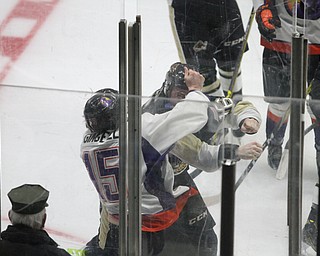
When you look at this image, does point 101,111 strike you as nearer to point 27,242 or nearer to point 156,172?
point 156,172

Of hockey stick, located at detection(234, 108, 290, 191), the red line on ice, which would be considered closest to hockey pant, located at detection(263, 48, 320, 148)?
hockey stick, located at detection(234, 108, 290, 191)

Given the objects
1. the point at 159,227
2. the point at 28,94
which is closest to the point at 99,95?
the point at 28,94

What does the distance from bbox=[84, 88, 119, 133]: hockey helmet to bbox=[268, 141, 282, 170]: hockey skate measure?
13.6 inches

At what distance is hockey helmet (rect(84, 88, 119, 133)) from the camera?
210cm

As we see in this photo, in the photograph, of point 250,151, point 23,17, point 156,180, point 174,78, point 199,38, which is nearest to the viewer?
point 250,151

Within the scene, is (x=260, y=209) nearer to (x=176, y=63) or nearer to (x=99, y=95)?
(x=99, y=95)

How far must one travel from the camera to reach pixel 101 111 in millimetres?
2105

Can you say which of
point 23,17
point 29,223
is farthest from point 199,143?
point 23,17

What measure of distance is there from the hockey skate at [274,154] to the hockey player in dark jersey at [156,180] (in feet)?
0.41

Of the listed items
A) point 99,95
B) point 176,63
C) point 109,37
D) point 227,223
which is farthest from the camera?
point 176,63

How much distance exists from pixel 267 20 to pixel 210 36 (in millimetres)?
231

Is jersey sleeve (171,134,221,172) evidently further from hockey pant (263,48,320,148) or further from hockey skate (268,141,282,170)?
hockey pant (263,48,320,148)

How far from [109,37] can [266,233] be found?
26.7 inches

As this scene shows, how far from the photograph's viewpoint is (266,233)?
2039 mm
